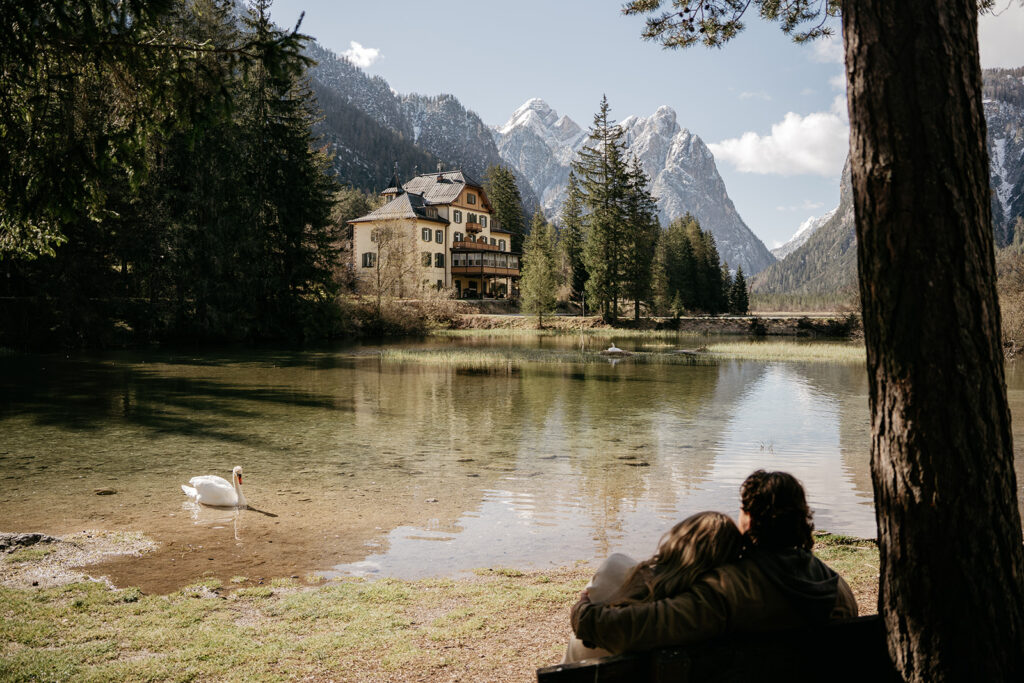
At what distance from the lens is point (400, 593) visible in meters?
5.70

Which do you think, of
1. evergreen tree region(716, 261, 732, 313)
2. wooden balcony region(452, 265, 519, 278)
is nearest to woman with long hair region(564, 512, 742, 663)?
wooden balcony region(452, 265, 519, 278)

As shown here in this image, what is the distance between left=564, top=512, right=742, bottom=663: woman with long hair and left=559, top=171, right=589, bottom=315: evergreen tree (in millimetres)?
67287

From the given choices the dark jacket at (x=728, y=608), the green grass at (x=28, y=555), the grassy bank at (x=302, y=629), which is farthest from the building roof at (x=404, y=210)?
the dark jacket at (x=728, y=608)

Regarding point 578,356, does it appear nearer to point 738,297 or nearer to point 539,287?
point 539,287

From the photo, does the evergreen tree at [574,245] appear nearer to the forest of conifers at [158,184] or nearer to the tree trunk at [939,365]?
the forest of conifers at [158,184]

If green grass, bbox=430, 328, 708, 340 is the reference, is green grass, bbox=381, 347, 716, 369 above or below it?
below

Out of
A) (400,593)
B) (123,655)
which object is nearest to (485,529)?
(400,593)

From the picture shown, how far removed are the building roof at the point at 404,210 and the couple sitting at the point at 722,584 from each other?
6657 cm

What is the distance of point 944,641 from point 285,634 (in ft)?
13.4

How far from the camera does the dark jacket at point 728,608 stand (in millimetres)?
2434

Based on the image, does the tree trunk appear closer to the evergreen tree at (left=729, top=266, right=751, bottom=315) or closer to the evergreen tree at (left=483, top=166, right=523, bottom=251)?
the evergreen tree at (left=483, top=166, right=523, bottom=251)

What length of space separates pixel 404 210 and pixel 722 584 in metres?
68.8

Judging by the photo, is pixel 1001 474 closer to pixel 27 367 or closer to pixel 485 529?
pixel 485 529

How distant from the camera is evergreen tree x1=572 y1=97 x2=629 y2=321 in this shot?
191 ft
